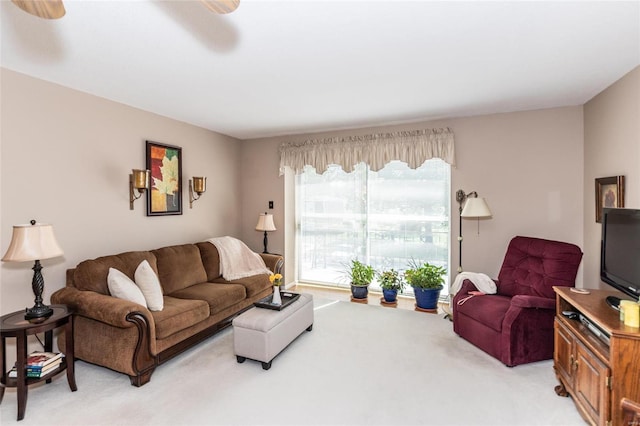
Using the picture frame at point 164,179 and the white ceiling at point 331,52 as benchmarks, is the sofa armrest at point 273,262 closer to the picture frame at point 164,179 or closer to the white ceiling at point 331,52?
the picture frame at point 164,179

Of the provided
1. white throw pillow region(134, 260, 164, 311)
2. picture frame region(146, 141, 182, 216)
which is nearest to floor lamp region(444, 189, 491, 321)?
white throw pillow region(134, 260, 164, 311)

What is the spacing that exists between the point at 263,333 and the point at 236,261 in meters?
1.67

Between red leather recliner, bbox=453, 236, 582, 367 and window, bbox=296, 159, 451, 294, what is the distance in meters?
1.07

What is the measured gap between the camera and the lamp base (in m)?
2.20

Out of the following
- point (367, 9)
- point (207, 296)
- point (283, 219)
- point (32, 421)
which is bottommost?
point (32, 421)

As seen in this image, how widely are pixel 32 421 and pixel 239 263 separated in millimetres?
2377

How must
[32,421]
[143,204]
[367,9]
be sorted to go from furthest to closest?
[143,204] → [32,421] → [367,9]

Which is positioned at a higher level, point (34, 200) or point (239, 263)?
point (34, 200)

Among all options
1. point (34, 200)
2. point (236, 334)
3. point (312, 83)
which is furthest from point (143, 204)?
point (312, 83)

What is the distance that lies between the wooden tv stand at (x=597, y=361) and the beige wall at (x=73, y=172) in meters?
4.15

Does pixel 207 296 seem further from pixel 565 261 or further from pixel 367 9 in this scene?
pixel 565 261

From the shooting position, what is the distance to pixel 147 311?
2439 millimetres

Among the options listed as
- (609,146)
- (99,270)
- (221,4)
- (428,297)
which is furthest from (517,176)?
(99,270)

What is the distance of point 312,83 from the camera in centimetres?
281
